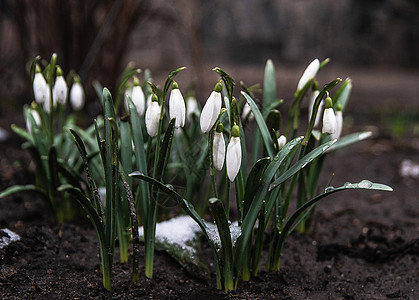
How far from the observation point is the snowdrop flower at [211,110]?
1430mm

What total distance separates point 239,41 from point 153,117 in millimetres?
5597

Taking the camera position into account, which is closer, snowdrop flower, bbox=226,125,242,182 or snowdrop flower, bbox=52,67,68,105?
snowdrop flower, bbox=226,125,242,182

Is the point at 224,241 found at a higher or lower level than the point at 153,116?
lower

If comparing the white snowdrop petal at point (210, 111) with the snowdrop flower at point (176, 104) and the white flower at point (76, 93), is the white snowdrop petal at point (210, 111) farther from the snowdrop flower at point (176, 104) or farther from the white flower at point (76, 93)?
the white flower at point (76, 93)

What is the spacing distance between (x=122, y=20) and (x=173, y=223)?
8.29 ft

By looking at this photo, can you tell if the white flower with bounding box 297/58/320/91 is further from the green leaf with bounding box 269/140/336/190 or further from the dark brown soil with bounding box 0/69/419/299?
the dark brown soil with bounding box 0/69/419/299

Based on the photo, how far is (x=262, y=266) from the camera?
188 cm

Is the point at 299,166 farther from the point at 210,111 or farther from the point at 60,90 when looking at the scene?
the point at 60,90

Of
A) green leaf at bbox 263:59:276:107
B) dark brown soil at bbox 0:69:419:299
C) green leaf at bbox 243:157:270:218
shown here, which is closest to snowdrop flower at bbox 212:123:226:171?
green leaf at bbox 243:157:270:218

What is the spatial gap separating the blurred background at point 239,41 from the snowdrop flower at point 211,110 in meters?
1.96

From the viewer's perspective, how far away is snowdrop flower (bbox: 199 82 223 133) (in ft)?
4.69

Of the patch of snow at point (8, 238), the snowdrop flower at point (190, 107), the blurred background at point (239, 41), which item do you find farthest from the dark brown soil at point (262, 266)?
the blurred background at point (239, 41)

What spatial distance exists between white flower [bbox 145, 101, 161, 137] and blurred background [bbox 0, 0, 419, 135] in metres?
1.79

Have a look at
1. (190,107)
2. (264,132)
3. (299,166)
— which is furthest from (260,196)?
(190,107)
